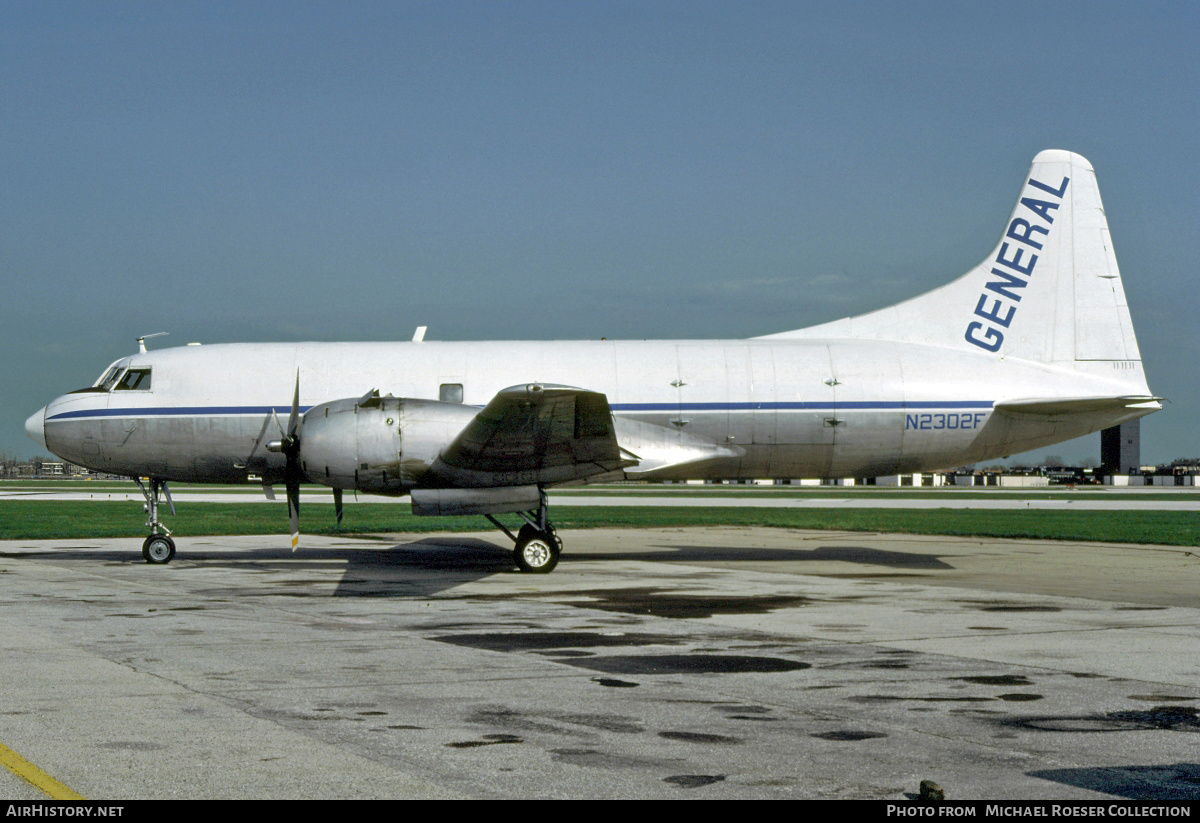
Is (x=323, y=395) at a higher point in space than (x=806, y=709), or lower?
higher

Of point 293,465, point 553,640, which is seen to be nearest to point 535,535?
point 293,465

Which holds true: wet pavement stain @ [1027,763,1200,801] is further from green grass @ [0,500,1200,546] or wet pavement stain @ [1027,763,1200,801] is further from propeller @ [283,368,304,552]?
green grass @ [0,500,1200,546]

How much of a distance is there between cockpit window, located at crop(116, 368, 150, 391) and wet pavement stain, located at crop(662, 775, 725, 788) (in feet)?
64.6

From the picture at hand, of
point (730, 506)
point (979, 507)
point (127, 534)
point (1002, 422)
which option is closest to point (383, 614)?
point (1002, 422)

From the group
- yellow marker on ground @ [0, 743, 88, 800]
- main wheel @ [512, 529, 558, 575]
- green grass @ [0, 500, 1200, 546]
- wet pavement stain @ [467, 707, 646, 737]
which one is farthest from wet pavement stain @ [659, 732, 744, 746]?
green grass @ [0, 500, 1200, 546]

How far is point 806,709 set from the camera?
881cm

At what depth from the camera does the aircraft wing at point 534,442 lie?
57.0 ft

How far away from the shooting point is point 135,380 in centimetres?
2362

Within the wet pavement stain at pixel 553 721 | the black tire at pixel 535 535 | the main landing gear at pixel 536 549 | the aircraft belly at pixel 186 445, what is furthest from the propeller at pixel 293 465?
the wet pavement stain at pixel 553 721

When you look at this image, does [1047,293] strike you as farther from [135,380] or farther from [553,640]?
[135,380]

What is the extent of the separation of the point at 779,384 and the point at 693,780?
1671 centimetres

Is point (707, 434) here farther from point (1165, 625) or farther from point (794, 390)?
point (1165, 625)
